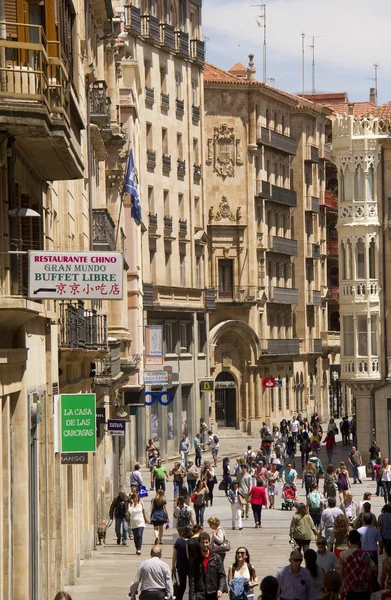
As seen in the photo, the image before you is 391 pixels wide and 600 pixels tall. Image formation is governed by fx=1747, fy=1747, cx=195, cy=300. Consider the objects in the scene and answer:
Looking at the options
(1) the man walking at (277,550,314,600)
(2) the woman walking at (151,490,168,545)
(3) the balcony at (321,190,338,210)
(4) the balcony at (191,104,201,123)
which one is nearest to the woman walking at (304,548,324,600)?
(1) the man walking at (277,550,314,600)

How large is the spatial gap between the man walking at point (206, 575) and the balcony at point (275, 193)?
65.0 m

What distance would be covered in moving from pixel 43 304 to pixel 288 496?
21268 millimetres

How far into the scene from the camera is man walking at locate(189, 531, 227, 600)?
20906 mm

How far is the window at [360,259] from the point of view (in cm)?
6072

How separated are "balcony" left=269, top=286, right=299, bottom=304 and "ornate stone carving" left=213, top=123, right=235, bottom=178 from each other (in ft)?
26.1

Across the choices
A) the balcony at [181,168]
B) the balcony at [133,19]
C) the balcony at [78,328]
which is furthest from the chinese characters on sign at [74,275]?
the balcony at [181,168]

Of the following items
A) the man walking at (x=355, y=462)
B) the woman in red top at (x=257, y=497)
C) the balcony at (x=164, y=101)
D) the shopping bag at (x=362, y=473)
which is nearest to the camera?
the woman in red top at (x=257, y=497)

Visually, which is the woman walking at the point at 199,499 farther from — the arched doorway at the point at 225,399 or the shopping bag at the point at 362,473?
the arched doorway at the point at 225,399

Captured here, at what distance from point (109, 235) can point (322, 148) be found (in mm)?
66937

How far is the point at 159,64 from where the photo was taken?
70625 mm

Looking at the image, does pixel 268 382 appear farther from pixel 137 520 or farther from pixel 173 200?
pixel 137 520

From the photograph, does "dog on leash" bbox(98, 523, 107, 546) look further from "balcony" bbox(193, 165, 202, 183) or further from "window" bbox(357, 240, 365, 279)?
"balcony" bbox(193, 165, 202, 183)

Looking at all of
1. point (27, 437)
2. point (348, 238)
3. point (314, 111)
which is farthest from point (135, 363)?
point (314, 111)

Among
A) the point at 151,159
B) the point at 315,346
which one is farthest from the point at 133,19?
the point at 315,346
